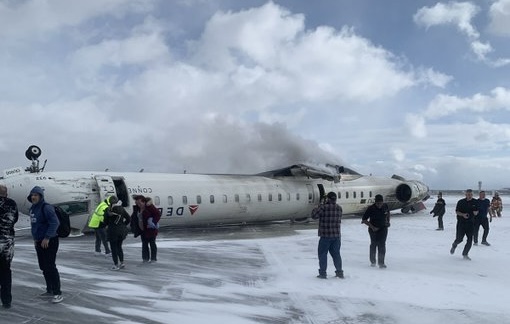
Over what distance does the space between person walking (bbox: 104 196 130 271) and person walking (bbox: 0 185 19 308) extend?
3.43m

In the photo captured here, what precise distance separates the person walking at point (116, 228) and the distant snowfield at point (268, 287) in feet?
1.19

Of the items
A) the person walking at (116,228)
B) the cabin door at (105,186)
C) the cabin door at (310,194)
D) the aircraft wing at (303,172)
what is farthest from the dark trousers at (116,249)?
the cabin door at (310,194)

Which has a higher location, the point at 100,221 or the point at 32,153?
the point at 32,153

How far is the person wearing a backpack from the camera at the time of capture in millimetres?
7289

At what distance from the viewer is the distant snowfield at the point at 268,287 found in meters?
6.88

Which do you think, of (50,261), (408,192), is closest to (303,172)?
(408,192)

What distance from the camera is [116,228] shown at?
34.0ft

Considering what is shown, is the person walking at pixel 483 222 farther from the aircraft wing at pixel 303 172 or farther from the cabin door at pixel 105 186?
the cabin door at pixel 105 186

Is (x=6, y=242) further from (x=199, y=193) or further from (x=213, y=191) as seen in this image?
(x=213, y=191)

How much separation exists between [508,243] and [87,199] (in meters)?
15.0

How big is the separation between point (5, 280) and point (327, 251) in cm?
581

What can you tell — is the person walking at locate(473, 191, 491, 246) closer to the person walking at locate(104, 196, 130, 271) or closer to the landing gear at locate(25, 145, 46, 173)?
the person walking at locate(104, 196, 130, 271)

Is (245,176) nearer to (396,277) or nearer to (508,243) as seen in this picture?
(508,243)

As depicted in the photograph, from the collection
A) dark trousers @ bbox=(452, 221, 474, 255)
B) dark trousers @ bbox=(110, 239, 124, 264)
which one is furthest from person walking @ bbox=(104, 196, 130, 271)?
dark trousers @ bbox=(452, 221, 474, 255)
